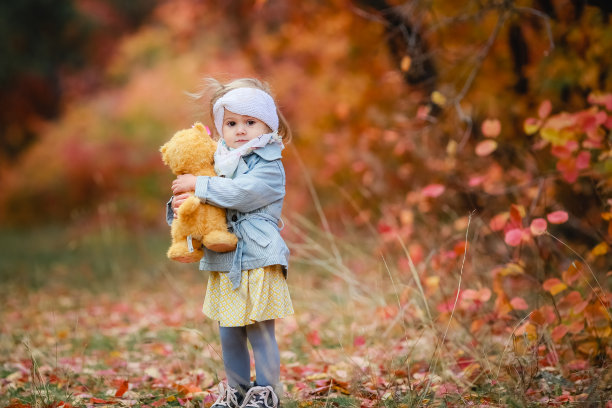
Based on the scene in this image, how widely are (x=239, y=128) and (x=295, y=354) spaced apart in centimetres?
196

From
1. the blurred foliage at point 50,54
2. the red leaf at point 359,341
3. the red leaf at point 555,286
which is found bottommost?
the red leaf at point 359,341

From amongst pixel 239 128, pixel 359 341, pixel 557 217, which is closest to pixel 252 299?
pixel 239 128

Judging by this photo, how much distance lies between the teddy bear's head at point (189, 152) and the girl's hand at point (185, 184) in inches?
1.8

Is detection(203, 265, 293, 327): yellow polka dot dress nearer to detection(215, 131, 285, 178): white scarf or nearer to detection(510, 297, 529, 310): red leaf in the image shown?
detection(215, 131, 285, 178): white scarf

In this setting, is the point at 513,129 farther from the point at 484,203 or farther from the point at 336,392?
the point at 336,392

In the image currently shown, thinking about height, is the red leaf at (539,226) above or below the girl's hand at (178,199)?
below

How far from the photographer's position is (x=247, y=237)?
277cm

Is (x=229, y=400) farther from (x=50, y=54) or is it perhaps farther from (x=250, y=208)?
(x=50, y=54)

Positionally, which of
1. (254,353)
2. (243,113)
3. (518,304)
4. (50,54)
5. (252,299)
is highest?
(50,54)

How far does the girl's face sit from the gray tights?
81 centimetres

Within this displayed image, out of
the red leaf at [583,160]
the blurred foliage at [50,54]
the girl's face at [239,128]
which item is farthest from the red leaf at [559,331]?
the blurred foliage at [50,54]

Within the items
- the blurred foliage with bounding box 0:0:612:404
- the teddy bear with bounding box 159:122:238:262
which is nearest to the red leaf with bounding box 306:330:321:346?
the blurred foliage with bounding box 0:0:612:404

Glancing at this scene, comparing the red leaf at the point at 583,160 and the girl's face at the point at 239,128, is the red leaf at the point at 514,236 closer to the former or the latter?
the red leaf at the point at 583,160

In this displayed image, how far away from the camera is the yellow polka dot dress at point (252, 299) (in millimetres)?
2715
